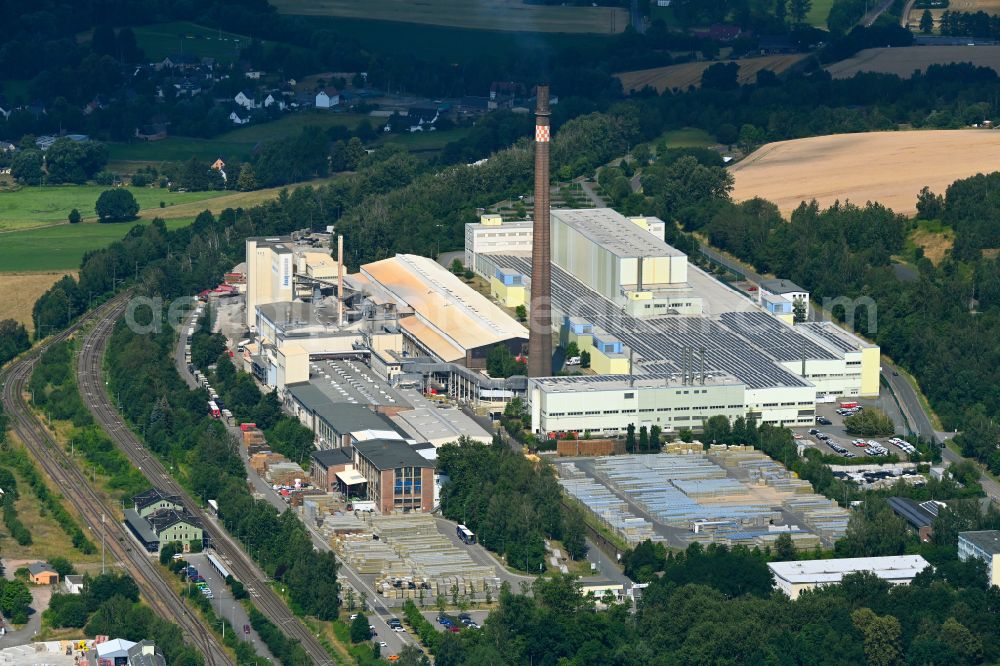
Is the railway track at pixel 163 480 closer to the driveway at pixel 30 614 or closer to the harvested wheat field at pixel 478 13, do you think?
the driveway at pixel 30 614

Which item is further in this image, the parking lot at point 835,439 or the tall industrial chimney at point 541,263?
the tall industrial chimney at point 541,263

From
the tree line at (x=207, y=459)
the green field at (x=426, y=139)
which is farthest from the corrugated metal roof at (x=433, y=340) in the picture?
the green field at (x=426, y=139)

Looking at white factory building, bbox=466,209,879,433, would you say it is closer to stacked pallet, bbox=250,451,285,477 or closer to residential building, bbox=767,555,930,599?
stacked pallet, bbox=250,451,285,477

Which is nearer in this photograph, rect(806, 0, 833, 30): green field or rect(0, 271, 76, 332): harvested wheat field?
rect(0, 271, 76, 332): harvested wheat field

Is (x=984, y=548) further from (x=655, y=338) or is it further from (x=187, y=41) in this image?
(x=187, y=41)

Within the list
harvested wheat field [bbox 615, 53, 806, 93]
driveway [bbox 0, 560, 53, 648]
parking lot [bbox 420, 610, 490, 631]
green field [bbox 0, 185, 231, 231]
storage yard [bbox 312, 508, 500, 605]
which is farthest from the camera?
harvested wheat field [bbox 615, 53, 806, 93]

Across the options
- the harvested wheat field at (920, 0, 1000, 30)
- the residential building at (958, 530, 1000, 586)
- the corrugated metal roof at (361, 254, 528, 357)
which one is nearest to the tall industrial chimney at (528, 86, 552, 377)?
the corrugated metal roof at (361, 254, 528, 357)
